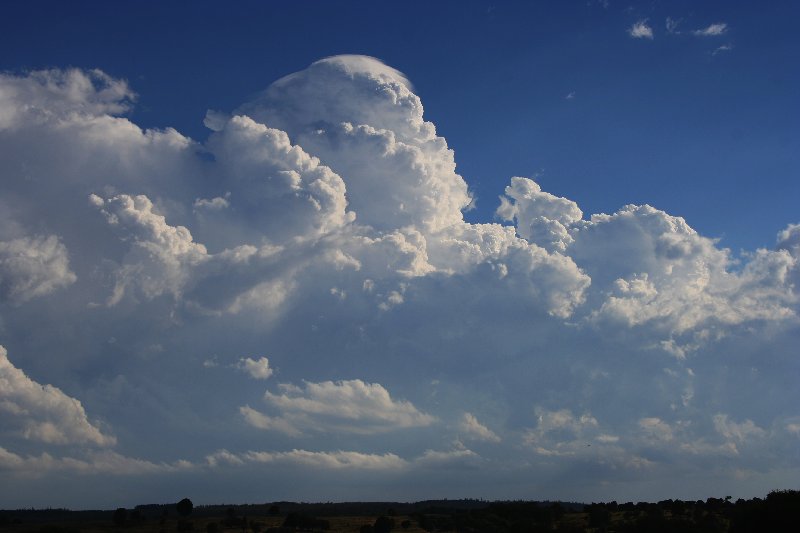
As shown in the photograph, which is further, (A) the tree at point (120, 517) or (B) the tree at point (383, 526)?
(A) the tree at point (120, 517)

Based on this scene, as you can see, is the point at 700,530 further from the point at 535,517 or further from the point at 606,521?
the point at 535,517

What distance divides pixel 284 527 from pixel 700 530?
3964 inches

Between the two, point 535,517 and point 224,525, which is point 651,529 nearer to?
point 535,517

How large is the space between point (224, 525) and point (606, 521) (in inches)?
3939

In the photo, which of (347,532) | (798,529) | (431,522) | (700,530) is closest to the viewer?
(798,529)

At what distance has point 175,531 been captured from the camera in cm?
17562

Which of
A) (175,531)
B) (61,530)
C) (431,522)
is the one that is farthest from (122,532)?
(431,522)

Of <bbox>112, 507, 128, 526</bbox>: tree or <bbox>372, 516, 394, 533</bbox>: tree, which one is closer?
<bbox>372, 516, 394, 533</bbox>: tree

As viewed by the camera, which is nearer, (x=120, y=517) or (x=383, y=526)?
(x=383, y=526)

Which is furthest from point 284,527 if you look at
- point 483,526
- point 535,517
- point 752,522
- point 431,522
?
point 752,522

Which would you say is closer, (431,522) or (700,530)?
(700,530)

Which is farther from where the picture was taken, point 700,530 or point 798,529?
point 700,530

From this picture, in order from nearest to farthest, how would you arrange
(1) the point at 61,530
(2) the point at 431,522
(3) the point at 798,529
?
(3) the point at 798,529
(1) the point at 61,530
(2) the point at 431,522

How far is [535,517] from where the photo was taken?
175750 mm
